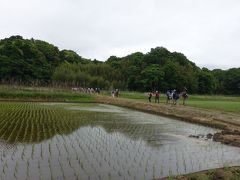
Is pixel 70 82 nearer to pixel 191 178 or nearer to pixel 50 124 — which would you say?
pixel 50 124

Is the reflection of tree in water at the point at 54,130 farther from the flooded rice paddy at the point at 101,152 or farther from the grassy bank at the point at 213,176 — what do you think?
the grassy bank at the point at 213,176

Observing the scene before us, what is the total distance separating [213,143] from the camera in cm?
1470

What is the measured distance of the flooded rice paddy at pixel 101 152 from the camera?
904cm

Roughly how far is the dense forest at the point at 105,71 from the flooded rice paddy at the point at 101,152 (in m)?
47.8

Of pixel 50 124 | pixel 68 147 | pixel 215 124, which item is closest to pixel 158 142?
pixel 68 147

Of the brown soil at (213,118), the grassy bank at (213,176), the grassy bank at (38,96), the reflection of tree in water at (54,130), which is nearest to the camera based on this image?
the grassy bank at (213,176)

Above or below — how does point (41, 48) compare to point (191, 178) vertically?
above

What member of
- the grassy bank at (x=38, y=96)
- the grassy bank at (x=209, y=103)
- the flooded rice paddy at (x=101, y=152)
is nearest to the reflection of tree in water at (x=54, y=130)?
the flooded rice paddy at (x=101, y=152)

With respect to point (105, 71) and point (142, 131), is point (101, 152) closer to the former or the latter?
point (142, 131)

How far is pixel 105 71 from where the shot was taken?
251 feet

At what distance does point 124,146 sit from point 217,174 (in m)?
4.80

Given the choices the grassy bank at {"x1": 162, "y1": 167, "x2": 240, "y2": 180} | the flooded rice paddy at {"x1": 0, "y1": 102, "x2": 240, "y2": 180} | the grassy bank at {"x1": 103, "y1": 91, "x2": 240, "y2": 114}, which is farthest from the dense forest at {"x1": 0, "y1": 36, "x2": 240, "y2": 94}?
the grassy bank at {"x1": 162, "y1": 167, "x2": 240, "y2": 180}

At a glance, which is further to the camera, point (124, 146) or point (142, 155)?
point (124, 146)

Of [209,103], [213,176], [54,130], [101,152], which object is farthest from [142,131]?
[209,103]
